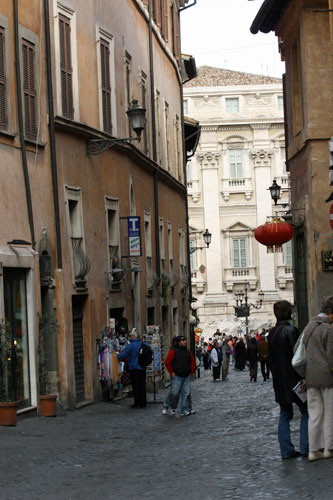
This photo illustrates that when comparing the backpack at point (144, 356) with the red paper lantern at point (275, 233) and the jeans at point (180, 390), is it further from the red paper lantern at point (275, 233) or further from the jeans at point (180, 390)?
the red paper lantern at point (275, 233)

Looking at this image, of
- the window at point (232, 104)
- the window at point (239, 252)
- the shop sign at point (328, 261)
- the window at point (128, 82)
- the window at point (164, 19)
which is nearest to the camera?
the shop sign at point (328, 261)

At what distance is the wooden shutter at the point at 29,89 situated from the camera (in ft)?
66.5

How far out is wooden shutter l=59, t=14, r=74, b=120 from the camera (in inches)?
894

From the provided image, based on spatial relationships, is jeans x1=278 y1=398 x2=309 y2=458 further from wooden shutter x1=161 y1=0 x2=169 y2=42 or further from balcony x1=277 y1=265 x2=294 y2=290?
balcony x1=277 y1=265 x2=294 y2=290

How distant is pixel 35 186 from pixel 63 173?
1.83 metres

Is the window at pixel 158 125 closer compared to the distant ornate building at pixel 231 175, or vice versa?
the window at pixel 158 125

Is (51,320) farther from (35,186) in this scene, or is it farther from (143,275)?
(143,275)

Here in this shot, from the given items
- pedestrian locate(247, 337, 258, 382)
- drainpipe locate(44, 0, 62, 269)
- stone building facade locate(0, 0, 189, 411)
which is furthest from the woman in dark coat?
drainpipe locate(44, 0, 62, 269)

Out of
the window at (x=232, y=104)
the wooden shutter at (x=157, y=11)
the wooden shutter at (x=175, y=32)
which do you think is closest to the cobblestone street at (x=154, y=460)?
the wooden shutter at (x=157, y=11)

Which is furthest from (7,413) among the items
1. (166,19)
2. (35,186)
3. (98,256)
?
(166,19)

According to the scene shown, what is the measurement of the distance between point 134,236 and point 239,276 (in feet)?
157

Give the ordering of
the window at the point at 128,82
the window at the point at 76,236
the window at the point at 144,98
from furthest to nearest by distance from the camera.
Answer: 1. the window at the point at 144,98
2. the window at the point at 128,82
3. the window at the point at 76,236

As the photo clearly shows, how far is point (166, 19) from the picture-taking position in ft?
126

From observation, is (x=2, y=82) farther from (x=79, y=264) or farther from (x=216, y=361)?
(x=216, y=361)
